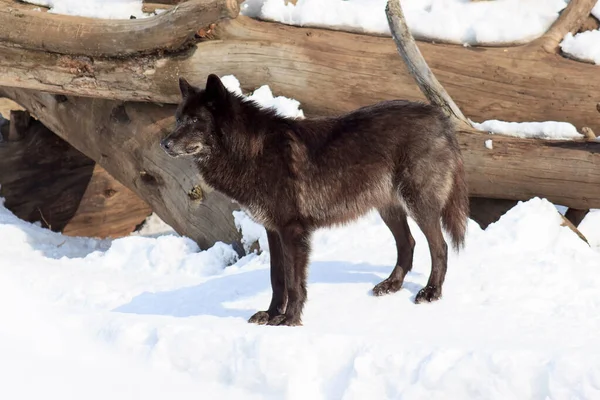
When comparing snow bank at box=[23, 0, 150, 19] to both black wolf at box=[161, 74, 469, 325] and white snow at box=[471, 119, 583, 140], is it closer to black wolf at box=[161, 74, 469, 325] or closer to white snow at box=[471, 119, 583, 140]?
black wolf at box=[161, 74, 469, 325]

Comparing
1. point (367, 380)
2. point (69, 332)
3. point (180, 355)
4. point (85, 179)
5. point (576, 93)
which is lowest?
point (85, 179)

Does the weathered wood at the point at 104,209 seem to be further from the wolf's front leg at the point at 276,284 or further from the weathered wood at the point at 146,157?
the wolf's front leg at the point at 276,284

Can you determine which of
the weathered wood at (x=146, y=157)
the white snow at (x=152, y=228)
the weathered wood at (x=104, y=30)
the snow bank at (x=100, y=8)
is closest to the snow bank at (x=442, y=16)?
the weathered wood at (x=104, y=30)

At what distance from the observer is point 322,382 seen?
14.4ft

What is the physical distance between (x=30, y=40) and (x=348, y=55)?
3.22 meters

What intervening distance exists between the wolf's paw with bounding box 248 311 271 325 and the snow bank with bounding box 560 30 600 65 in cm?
413

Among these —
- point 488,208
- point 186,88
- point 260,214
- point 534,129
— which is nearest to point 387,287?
point 260,214

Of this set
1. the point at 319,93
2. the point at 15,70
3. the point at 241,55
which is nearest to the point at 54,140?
the point at 15,70

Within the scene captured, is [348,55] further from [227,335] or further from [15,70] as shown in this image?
[227,335]

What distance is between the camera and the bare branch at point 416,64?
7.36m

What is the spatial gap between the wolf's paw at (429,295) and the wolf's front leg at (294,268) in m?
0.83

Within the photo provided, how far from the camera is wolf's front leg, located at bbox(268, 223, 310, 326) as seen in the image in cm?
549

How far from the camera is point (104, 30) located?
27.1ft

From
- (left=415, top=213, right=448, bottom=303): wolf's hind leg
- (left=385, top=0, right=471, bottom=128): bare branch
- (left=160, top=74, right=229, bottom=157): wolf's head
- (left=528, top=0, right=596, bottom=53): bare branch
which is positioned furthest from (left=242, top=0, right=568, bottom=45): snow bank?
(left=160, top=74, right=229, bottom=157): wolf's head
